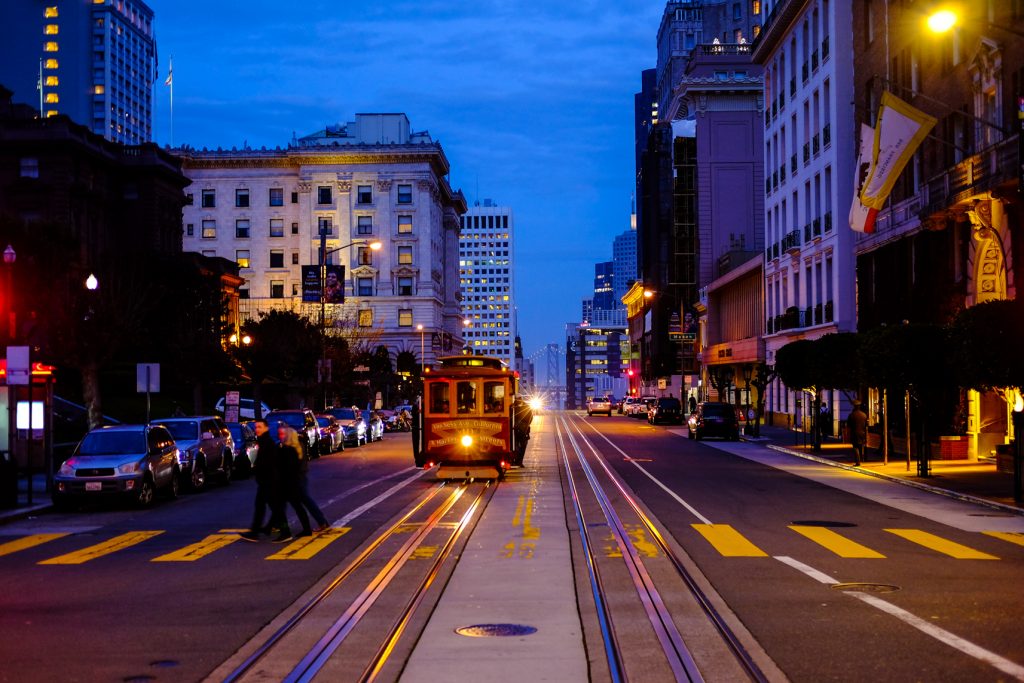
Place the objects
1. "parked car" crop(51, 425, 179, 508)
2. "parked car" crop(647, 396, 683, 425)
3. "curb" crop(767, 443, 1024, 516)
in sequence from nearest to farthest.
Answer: "curb" crop(767, 443, 1024, 516)
"parked car" crop(51, 425, 179, 508)
"parked car" crop(647, 396, 683, 425)

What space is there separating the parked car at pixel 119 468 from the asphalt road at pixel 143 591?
1.55 feet

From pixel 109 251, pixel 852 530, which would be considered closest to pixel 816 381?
pixel 852 530

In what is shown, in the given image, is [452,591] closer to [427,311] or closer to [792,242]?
[792,242]

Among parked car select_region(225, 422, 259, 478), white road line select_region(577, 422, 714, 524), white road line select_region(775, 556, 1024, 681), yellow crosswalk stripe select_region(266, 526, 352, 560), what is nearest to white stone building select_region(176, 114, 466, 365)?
white road line select_region(577, 422, 714, 524)

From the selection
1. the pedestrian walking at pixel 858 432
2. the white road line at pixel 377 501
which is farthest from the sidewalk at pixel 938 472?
the white road line at pixel 377 501

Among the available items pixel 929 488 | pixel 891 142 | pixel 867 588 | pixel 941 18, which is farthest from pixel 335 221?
pixel 867 588

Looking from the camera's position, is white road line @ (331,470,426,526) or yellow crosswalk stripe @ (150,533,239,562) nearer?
yellow crosswalk stripe @ (150,533,239,562)

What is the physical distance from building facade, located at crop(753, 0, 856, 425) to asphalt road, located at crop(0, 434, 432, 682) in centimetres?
3735

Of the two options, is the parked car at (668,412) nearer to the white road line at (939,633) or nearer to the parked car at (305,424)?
the parked car at (305,424)

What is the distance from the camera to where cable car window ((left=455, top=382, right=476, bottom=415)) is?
99.9 feet

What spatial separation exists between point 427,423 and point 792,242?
128ft

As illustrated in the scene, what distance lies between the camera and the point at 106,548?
701 inches

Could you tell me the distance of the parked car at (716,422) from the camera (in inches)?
2224

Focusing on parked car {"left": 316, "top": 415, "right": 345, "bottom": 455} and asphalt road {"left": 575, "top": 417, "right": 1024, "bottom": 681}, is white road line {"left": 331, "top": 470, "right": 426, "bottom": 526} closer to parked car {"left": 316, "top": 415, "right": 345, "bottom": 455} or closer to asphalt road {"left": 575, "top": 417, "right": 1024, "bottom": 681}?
asphalt road {"left": 575, "top": 417, "right": 1024, "bottom": 681}
